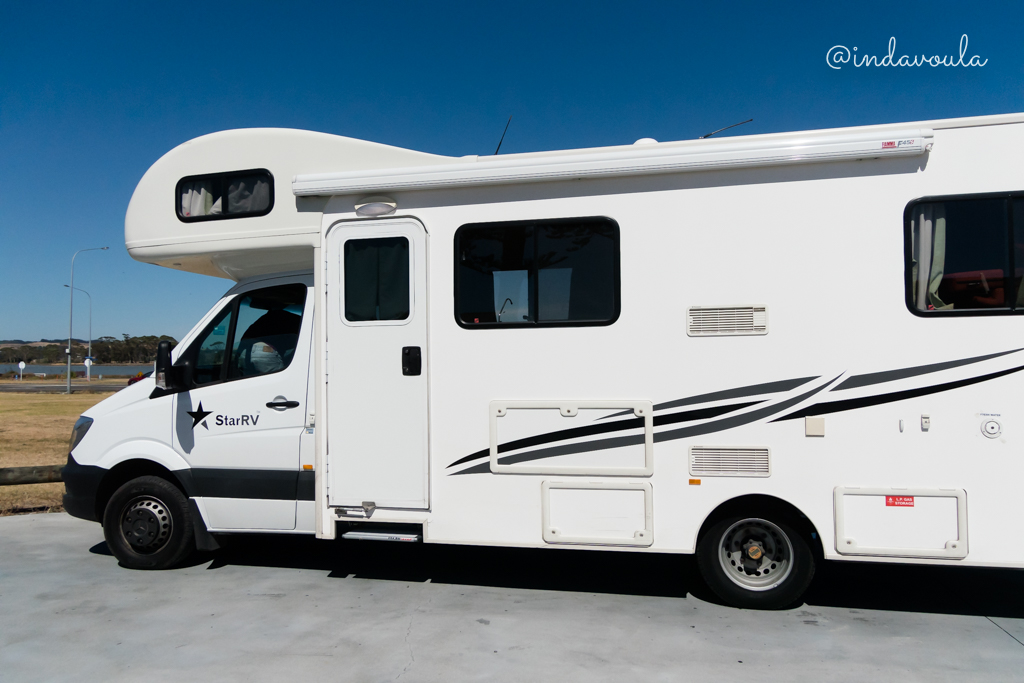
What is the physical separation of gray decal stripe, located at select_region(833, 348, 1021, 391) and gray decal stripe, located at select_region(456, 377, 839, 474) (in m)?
0.11

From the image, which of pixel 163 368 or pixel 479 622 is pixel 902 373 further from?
pixel 163 368

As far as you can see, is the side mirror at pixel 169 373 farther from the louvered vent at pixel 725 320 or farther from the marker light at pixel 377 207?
the louvered vent at pixel 725 320

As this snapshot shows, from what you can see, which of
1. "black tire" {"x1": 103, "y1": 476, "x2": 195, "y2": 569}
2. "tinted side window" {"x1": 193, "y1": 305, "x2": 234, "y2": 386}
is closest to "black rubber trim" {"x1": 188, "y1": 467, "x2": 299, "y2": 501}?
"black tire" {"x1": 103, "y1": 476, "x2": 195, "y2": 569}

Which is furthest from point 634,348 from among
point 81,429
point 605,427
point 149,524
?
point 81,429

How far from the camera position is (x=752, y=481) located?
13.1 ft

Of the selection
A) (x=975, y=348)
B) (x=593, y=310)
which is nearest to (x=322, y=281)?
(x=593, y=310)

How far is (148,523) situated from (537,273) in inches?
140

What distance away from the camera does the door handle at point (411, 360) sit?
173 inches

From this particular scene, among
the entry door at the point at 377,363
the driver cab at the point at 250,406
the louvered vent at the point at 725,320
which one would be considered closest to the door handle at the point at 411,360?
the entry door at the point at 377,363

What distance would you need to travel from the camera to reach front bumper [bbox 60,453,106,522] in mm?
5035

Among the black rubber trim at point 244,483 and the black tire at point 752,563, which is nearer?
the black tire at point 752,563

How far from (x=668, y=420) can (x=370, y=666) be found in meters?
2.22

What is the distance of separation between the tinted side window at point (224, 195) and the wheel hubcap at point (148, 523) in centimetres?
219

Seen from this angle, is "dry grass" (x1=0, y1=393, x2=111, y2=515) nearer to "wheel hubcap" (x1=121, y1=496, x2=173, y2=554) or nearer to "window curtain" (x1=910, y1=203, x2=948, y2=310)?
"wheel hubcap" (x1=121, y1=496, x2=173, y2=554)
